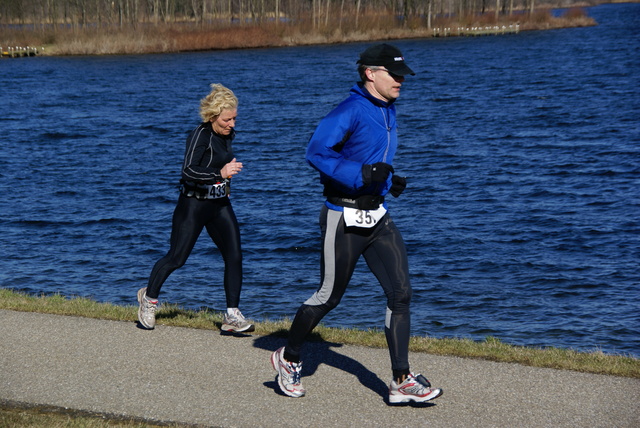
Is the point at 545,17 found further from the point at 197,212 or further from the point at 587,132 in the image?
the point at 197,212

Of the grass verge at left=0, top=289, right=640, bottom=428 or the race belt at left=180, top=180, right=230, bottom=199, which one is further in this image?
the race belt at left=180, top=180, right=230, bottom=199

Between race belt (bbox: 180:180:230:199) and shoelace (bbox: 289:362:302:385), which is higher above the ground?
race belt (bbox: 180:180:230:199)

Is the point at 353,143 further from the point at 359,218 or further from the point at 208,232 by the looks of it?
the point at 208,232

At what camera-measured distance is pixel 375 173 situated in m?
5.51

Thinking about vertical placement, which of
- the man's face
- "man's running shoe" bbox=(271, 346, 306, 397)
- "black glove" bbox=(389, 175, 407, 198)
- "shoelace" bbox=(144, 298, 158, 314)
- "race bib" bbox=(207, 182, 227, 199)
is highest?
the man's face

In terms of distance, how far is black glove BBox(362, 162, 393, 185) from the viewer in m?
5.49

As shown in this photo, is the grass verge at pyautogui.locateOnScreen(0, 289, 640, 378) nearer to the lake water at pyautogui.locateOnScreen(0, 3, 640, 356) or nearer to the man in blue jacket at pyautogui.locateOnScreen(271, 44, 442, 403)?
the man in blue jacket at pyautogui.locateOnScreen(271, 44, 442, 403)

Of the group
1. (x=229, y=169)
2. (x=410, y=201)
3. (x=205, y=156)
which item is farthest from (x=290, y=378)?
(x=410, y=201)

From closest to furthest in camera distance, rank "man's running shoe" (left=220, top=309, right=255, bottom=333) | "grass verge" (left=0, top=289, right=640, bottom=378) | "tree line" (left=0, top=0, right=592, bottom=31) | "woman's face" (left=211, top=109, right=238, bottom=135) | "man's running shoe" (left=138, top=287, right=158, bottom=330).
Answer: "grass verge" (left=0, top=289, right=640, bottom=378), "woman's face" (left=211, top=109, right=238, bottom=135), "man's running shoe" (left=220, top=309, right=255, bottom=333), "man's running shoe" (left=138, top=287, right=158, bottom=330), "tree line" (left=0, top=0, right=592, bottom=31)

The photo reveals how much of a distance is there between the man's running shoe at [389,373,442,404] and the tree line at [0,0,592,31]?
73287 mm

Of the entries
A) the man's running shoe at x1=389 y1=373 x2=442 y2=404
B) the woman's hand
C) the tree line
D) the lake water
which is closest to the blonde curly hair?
the woman's hand

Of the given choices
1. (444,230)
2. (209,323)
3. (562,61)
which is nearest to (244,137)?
(444,230)

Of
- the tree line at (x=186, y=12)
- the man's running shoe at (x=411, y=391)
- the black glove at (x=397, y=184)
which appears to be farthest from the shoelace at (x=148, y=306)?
the tree line at (x=186, y=12)

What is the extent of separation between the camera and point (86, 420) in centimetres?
563
